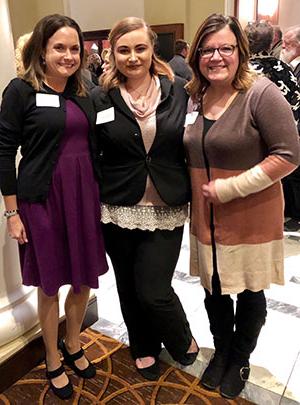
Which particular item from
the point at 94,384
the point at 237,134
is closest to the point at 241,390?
the point at 94,384

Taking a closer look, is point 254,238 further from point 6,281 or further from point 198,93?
point 6,281

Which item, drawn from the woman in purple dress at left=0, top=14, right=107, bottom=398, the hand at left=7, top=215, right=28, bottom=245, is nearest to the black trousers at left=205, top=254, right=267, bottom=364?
the woman in purple dress at left=0, top=14, right=107, bottom=398

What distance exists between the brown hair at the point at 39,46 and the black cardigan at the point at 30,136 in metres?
0.03

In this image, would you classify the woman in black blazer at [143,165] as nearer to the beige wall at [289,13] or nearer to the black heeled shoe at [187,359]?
the black heeled shoe at [187,359]

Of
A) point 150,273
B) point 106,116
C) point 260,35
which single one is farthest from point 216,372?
point 260,35

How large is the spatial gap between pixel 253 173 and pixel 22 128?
809 millimetres

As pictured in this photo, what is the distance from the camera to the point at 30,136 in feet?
4.91

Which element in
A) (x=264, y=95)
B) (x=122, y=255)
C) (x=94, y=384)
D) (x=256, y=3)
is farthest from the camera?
(x=256, y=3)

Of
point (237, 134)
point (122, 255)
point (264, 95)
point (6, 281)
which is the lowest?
point (6, 281)

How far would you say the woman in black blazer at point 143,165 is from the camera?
58.7 inches

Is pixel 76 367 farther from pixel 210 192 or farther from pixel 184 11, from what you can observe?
pixel 184 11

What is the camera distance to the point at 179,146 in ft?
5.08

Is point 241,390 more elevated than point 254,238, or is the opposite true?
point 254,238

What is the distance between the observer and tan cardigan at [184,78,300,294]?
1.33m
